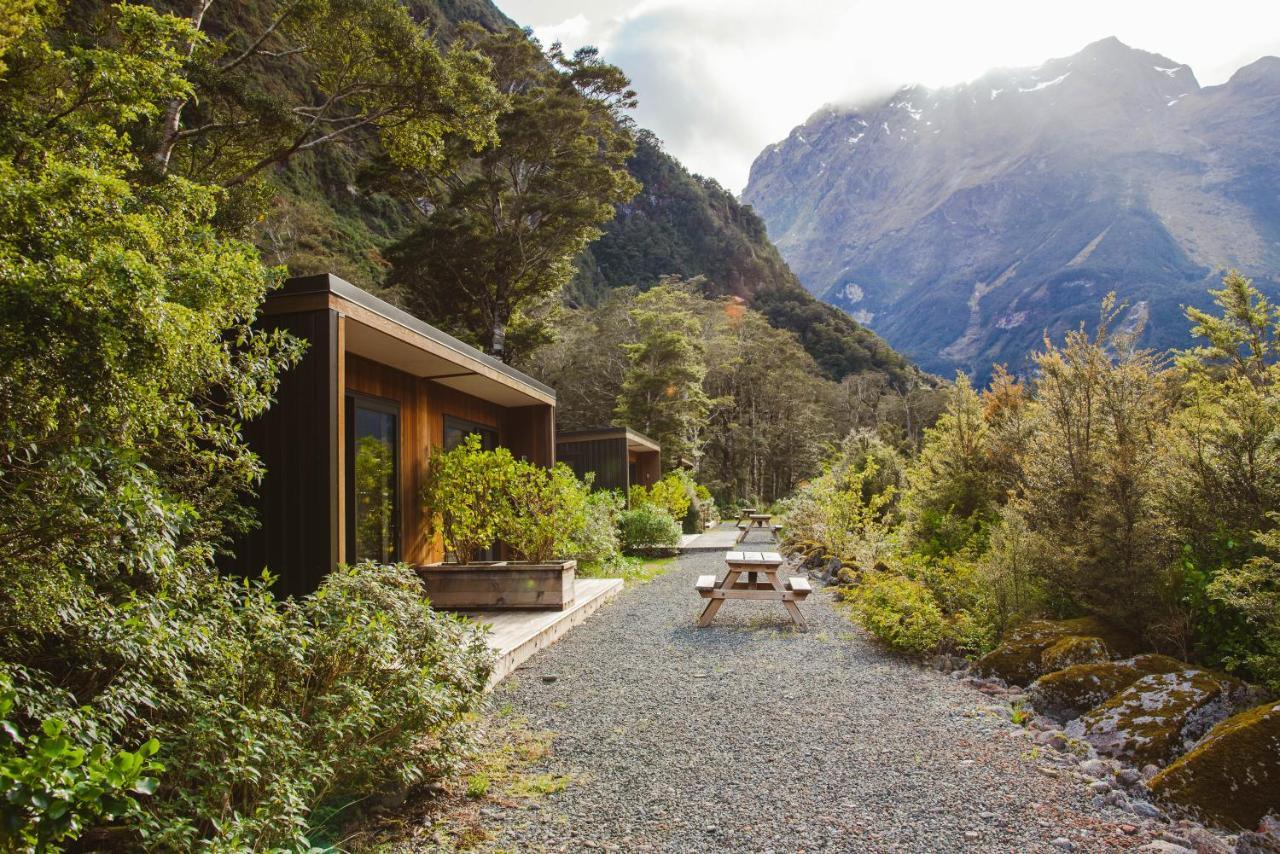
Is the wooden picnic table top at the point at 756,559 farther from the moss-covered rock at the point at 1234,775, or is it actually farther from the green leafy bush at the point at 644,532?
the green leafy bush at the point at 644,532

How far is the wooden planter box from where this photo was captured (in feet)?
22.5

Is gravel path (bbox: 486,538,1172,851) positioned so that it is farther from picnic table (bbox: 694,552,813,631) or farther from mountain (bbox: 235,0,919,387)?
mountain (bbox: 235,0,919,387)

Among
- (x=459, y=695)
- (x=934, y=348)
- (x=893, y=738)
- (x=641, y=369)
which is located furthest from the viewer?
(x=934, y=348)

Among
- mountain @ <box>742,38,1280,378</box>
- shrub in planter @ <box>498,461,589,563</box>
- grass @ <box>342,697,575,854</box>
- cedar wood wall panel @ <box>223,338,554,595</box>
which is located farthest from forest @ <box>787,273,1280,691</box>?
mountain @ <box>742,38,1280,378</box>

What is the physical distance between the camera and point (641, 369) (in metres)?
22.7

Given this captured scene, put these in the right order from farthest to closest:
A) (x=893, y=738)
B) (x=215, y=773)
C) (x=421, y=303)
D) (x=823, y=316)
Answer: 1. (x=823, y=316)
2. (x=421, y=303)
3. (x=893, y=738)
4. (x=215, y=773)

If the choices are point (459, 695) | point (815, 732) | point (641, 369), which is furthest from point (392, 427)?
point (641, 369)

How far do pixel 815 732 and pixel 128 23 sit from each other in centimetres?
1034

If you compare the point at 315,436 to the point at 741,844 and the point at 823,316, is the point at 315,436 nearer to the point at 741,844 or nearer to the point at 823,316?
the point at 741,844

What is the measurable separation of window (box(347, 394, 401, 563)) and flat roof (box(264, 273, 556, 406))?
520 millimetres

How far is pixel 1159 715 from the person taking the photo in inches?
131

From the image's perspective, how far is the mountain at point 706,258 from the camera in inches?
2025

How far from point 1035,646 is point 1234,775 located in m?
2.08

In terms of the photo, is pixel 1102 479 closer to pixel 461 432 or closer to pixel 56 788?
pixel 56 788
